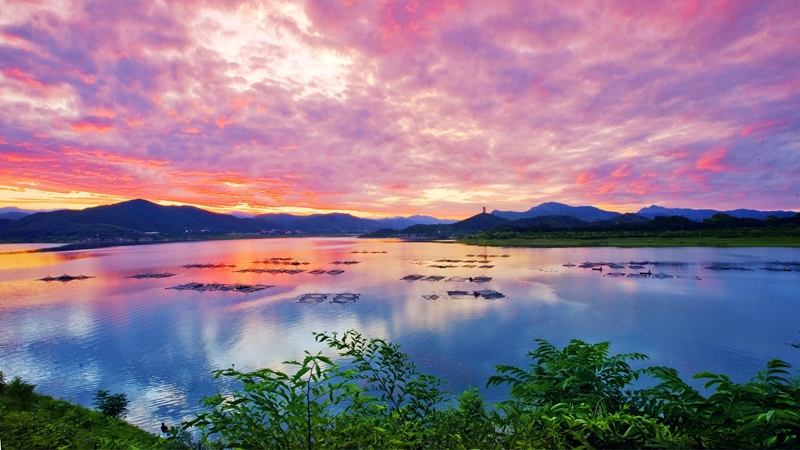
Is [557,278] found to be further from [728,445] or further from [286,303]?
[728,445]

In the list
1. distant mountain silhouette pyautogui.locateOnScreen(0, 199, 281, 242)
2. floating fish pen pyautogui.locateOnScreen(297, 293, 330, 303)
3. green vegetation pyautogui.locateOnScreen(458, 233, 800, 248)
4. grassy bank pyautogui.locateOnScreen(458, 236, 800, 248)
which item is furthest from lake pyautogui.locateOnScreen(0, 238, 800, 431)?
distant mountain silhouette pyautogui.locateOnScreen(0, 199, 281, 242)

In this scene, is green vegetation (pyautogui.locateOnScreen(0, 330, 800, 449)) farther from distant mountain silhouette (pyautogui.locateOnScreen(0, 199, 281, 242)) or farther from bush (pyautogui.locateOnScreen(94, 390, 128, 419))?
distant mountain silhouette (pyautogui.locateOnScreen(0, 199, 281, 242))

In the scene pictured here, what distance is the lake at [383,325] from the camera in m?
15.5

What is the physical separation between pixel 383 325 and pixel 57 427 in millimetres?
17319

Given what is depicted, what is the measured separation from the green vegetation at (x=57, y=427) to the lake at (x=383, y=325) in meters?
1.63

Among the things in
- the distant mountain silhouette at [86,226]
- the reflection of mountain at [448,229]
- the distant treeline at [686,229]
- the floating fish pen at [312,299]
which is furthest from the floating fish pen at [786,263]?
the distant mountain silhouette at [86,226]

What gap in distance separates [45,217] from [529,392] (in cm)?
23275

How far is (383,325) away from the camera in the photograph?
22125 millimetres

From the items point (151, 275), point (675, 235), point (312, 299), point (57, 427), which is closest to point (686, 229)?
point (675, 235)

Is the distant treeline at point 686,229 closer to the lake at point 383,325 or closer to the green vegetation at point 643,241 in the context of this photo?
the green vegetation at point 643,241

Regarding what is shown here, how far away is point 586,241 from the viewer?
91.2 metres

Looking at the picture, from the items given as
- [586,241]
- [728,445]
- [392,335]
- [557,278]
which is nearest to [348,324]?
[392,335]

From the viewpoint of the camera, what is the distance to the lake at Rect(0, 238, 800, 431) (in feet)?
50.8

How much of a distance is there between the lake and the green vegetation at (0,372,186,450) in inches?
64.2
